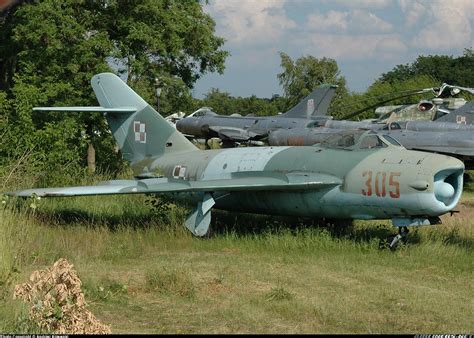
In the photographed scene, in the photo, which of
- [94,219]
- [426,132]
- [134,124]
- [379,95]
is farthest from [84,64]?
[379,95]

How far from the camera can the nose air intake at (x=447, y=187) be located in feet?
34.1

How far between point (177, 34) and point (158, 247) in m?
13.5

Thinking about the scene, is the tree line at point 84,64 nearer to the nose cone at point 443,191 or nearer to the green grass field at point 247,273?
the green grass field at point 247,273

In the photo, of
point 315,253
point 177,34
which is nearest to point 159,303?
point 315,253

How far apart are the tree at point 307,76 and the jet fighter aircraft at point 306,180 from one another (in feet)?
143

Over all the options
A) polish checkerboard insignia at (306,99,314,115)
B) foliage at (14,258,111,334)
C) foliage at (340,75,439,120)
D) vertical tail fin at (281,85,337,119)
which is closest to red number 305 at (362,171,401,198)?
foliage at (14,258,111,334)

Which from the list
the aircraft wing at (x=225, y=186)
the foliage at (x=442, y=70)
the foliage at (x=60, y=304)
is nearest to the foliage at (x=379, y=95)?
the foliage at (x=442, y=70)

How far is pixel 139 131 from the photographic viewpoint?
15352 millimetres

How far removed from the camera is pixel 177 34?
23766 millimetres

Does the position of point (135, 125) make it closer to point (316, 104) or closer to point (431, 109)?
point (431, 109)

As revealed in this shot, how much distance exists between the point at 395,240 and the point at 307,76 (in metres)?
48.4

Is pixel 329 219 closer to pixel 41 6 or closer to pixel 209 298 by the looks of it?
pixel 209 298

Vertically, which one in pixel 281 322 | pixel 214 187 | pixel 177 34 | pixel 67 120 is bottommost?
pixel 281 322

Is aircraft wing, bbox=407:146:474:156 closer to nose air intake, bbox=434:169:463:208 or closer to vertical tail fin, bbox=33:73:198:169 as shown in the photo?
vertical tail fin, bbox=33:73:198:169
